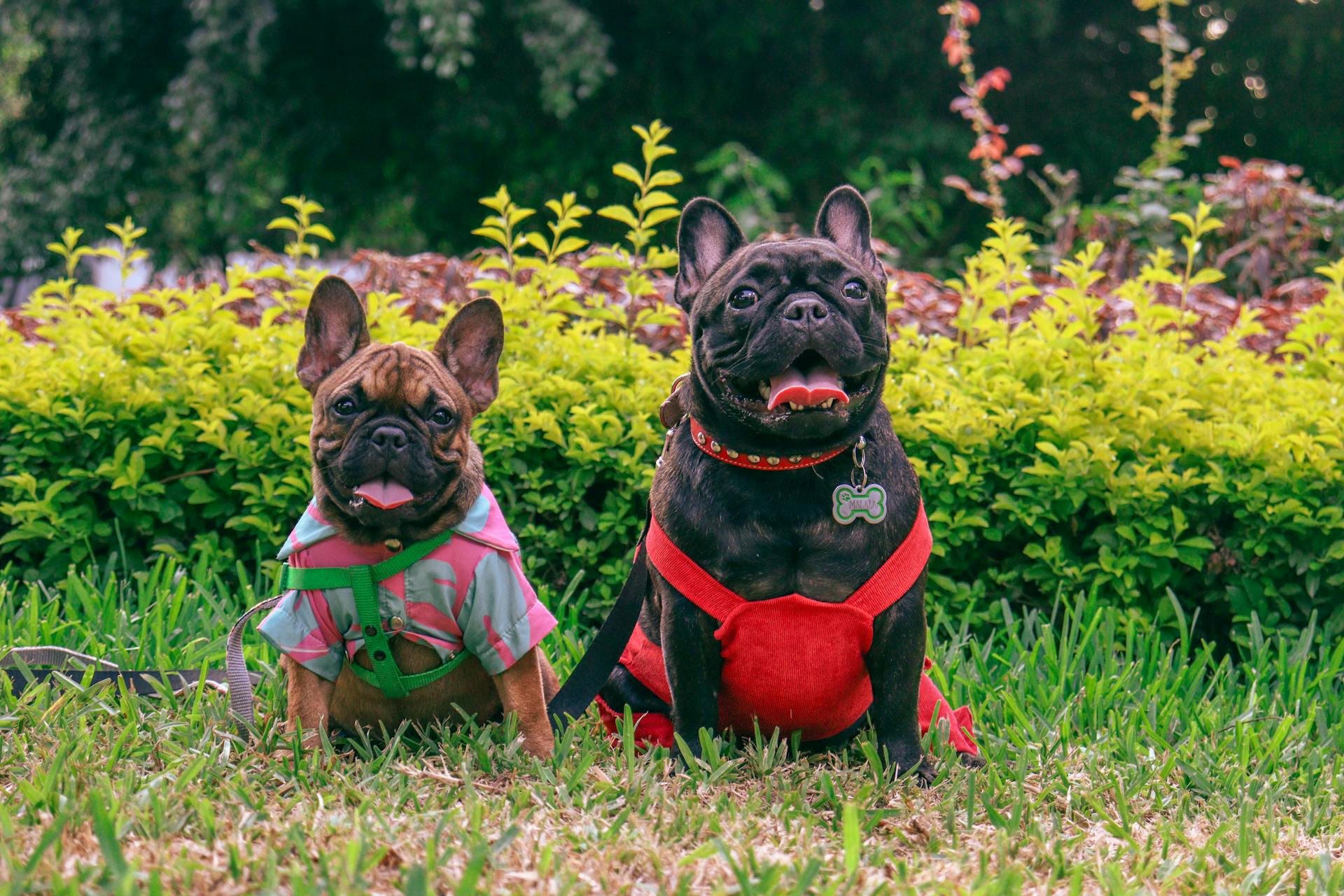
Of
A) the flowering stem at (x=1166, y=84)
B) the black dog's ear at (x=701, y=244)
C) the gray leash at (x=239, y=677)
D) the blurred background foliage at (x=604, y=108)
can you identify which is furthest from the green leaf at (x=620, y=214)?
the blurred background foliage at (x=604, y=108)

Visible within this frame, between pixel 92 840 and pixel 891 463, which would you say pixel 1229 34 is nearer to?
pixel 891 463

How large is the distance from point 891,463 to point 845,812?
839mm

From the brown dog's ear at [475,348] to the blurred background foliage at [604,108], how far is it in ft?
36.3

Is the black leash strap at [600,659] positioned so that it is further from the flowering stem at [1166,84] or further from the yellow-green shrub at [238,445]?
→ the flowering stem at [1166,84]

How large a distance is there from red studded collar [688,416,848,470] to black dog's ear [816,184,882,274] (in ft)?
1.76

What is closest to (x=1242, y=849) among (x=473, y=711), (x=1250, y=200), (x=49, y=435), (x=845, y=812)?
(x=845, y=812)

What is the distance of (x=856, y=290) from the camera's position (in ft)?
8.78

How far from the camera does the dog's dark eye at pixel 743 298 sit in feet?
8.67

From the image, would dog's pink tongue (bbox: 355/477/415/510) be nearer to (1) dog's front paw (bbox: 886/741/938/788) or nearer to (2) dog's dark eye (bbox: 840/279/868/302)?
(2) dog's dark eye (bbox: 840/279/868/302)

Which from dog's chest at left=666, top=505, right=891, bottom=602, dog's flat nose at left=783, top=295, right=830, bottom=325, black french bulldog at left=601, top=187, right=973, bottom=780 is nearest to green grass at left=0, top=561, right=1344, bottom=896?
black french bulldog at left=601, top=187, right=973, bottom=780

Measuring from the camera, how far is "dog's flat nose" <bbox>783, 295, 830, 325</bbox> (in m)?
2.51

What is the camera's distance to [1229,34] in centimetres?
1627

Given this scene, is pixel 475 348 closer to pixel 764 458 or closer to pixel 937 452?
pixel 764 458

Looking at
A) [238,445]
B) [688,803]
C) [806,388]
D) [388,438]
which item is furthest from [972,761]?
[238,445]
